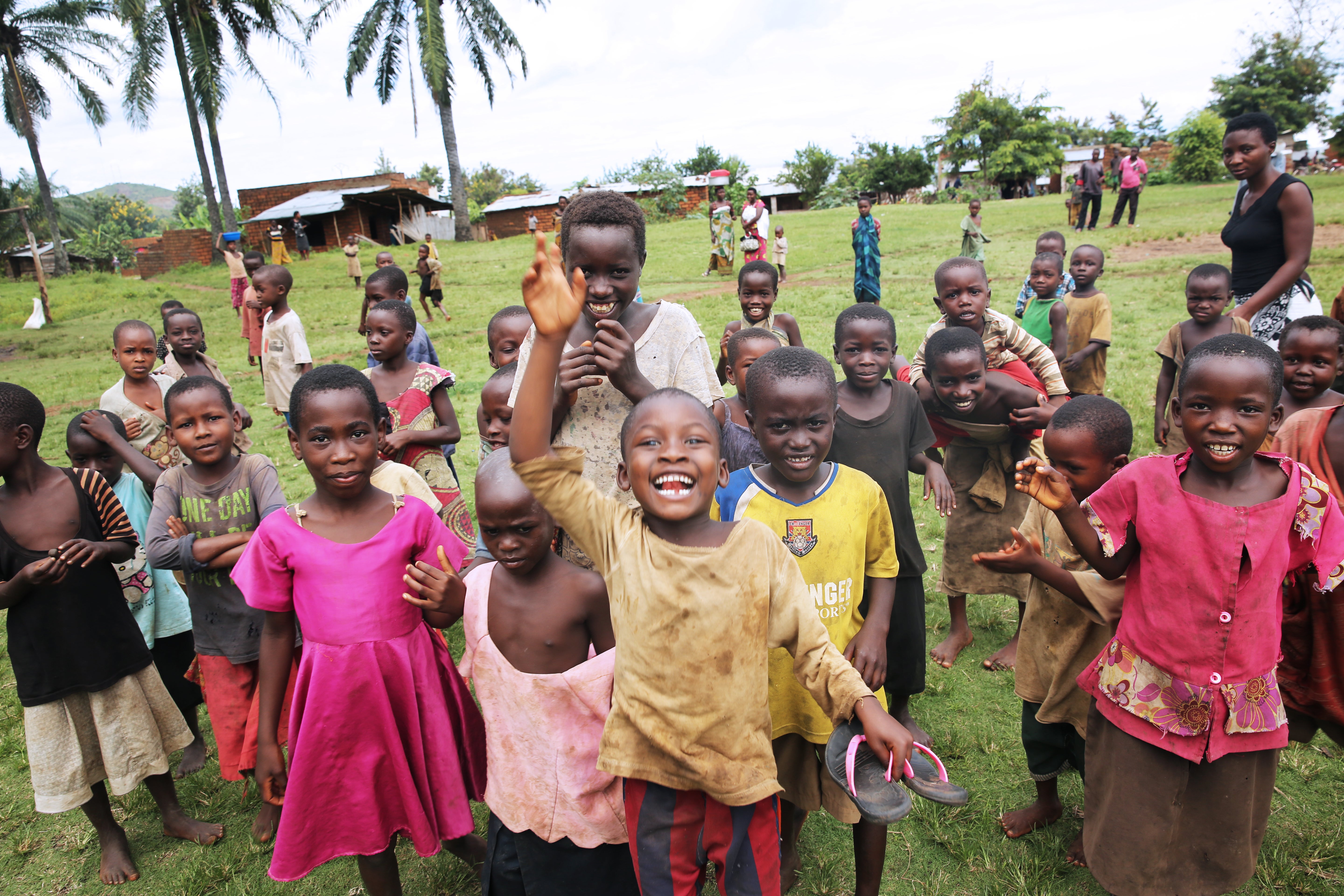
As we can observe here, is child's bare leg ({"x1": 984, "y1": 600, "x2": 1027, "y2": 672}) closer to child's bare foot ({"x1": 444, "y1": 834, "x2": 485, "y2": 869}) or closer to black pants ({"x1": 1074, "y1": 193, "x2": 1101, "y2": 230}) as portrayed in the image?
child's bare foot ({"x1": 444, "y1": 834, "x2": 485, "y2": 869})

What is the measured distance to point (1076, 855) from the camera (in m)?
2.59

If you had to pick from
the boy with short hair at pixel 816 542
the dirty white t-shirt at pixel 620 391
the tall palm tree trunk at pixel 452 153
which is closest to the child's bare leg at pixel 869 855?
the boy with short hair at pixel 816 542

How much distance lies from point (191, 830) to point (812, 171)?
145 ft

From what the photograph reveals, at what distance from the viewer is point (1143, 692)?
7.02ft

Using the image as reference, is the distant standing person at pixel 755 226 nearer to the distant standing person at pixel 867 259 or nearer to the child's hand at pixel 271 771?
the distant standing person at pixel 867 259

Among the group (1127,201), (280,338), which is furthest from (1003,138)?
(280,338)

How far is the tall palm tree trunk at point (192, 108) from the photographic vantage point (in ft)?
76.8

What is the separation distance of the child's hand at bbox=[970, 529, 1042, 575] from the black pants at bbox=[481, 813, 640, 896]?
1299mm

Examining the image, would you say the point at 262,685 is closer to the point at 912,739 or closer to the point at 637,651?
the point at 637,651

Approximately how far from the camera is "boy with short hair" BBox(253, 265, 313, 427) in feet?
17.5

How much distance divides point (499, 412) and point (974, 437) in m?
2.21

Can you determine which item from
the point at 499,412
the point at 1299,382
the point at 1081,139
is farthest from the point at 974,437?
the point at 1081,139

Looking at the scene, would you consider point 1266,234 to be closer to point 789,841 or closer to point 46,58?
point 789,841

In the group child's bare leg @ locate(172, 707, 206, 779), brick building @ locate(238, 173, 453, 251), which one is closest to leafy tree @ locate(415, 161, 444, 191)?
brick building @ locate(238, 173, 453, 251)
